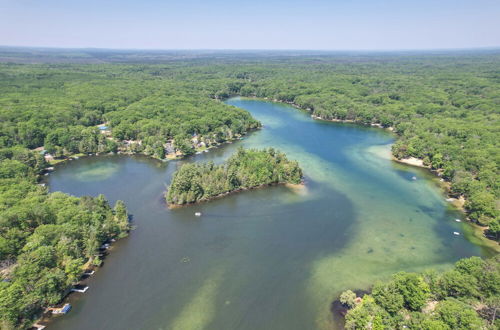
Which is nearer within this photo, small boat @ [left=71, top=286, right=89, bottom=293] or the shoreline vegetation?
small boat @ [left=71, top=286, right=89, bottom=293]

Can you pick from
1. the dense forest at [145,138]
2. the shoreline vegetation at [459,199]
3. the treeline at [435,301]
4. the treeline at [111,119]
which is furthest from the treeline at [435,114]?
the treeline at [111,119]

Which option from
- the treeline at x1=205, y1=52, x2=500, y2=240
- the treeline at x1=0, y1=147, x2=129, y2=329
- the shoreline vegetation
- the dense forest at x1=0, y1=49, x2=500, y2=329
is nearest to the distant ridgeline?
the dense forest at x1=0, y1=49, x2=500, y2=329

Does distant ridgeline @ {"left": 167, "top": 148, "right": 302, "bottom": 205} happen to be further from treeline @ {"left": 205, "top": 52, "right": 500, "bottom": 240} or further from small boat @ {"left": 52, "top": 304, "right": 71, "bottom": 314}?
treeline @ {"left": 205, "top": 52, "right": 500, "bottom": 240}

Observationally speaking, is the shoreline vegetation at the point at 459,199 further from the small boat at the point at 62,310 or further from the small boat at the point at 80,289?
the small boat at the point at 62,310

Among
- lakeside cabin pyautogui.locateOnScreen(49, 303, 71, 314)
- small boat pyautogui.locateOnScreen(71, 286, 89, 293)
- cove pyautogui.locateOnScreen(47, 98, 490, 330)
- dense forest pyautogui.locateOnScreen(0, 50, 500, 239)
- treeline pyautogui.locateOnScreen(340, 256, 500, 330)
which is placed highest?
dense forest pyautogui.locateOnScreen(0, 50, 500, 239)

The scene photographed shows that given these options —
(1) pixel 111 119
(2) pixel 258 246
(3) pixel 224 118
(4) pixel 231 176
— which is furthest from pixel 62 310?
(1) pixel 111 119

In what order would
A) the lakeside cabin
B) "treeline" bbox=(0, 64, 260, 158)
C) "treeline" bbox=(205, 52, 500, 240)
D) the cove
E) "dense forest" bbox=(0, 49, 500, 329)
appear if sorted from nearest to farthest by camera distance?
the lakeside cabin
the cove
"dense forest" bbox=(0, 49, 500, 329)
"treeline" bbox=(205, 52, 500, 240)
"treeline" bbox=(0, 64, 260, 158)
